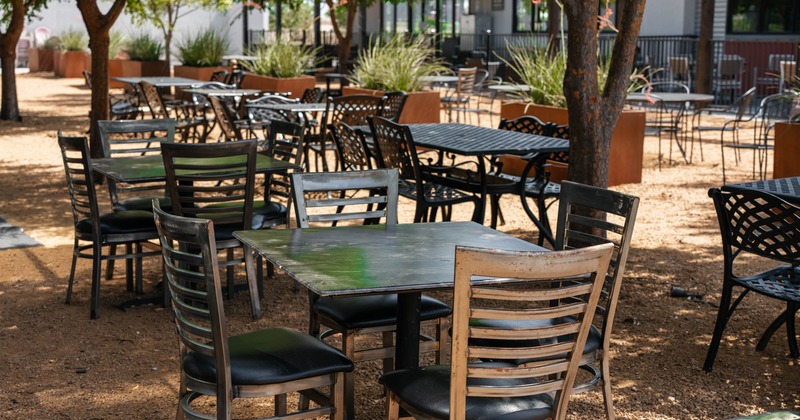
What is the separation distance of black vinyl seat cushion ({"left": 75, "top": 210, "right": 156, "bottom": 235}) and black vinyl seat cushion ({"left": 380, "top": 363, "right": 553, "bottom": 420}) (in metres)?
2.75

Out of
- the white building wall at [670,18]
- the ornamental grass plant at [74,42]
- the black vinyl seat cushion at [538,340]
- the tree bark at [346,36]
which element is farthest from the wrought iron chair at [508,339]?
the ornamental grass plant at [74,42]

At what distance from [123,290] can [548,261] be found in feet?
13.1

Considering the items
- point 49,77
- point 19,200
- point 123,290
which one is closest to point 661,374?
point 123,290

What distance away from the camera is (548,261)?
103 inches

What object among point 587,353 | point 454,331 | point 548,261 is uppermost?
point 548,261

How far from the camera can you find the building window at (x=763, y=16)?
2058 centimetres

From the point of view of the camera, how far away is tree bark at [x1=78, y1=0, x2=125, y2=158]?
9453mm

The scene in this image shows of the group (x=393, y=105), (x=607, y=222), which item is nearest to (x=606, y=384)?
(x=607, y=222)

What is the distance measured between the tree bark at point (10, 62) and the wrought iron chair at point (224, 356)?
41.5 feet

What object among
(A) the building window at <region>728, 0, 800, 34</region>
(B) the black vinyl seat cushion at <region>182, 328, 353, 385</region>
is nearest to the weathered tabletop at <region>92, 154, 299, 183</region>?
(B) the black vinyl seat cushion at <region>182, 328, 353, 385</region>

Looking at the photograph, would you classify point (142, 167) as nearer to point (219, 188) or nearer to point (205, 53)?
point (219, 188)

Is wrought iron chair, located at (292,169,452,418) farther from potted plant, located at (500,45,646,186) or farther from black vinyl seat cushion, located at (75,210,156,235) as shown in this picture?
potted plant, located at (500,45,646,186)

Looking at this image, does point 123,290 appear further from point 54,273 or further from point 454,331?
point 454,331

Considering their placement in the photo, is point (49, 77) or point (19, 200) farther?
point (49, 77)
